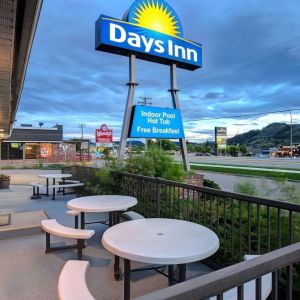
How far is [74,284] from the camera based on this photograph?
99.8 inches

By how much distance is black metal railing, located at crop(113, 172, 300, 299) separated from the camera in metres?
3.07

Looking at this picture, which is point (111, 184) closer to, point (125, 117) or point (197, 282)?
point (125, 117)

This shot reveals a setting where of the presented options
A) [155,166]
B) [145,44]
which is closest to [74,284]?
[155,166]

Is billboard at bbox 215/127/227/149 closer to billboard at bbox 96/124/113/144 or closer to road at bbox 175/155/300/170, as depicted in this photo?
road at bbox 175/155/300/170

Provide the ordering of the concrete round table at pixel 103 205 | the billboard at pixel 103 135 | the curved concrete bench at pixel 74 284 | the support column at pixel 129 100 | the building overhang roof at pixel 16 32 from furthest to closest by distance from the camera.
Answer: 1. the billboard at pixel 103 135
2. the support column at pixel 129 100
3. the concrete round table at pixel 103 205
4. the building overhang roof at pixel 16 32
5. the curved concrete bench at pixel 74 284

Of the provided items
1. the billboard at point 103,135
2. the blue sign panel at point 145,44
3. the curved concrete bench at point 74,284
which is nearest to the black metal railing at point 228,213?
the curved concrete bench at point 74,284

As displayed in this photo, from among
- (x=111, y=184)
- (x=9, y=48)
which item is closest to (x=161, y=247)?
(x=9, y=48)

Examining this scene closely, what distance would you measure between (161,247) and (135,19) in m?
8.49

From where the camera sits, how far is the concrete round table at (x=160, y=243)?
7.61 ft

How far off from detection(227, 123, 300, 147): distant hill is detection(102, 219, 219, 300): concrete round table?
503 feet

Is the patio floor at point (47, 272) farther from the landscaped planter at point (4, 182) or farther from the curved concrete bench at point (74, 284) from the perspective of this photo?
the landscaped planter at point (4, 182)

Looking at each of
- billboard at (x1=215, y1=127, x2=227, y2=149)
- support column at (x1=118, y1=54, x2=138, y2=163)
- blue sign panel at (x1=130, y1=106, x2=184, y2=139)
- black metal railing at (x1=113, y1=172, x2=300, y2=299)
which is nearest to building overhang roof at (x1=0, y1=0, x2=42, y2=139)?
black metal railing at (x1=113, y1=172, x2=300, y2=299)

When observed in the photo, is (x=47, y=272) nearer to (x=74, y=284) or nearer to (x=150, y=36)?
(x=74, y=284)

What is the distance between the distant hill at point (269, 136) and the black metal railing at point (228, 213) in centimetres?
15110
